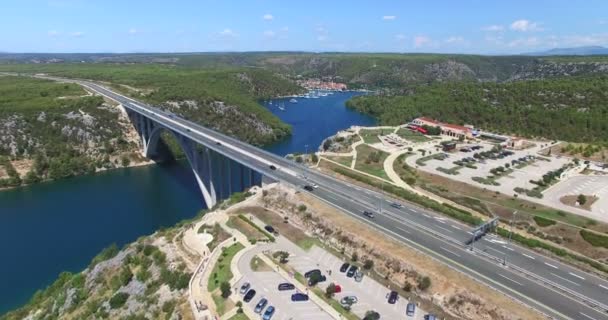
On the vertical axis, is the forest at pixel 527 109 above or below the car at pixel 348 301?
above

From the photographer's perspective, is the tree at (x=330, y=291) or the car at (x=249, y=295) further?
the tree at (x=330, y=291)

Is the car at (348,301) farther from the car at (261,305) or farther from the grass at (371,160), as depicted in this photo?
the grass at (371,160)

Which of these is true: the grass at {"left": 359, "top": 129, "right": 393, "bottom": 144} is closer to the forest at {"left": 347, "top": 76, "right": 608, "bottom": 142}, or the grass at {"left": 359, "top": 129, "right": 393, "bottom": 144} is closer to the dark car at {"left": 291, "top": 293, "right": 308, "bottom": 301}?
the forest at {"left": 347, "top": 76, "right": 608, "bottom": 142}

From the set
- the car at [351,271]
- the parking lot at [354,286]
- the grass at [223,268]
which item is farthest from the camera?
the car at [351,271]

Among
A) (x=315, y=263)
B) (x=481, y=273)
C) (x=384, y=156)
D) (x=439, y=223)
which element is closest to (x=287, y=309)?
(x=315, y=263)

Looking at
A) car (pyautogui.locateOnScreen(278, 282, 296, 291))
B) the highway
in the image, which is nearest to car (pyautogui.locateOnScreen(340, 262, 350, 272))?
car (pyautogui.locateOnScreen(278, 282, 296, 291))

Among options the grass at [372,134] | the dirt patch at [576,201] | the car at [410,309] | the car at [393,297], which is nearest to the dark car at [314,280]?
the car at [393,297]

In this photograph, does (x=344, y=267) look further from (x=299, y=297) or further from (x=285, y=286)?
(x=299, y=297)

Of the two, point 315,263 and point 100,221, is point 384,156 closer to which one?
point 315,263
